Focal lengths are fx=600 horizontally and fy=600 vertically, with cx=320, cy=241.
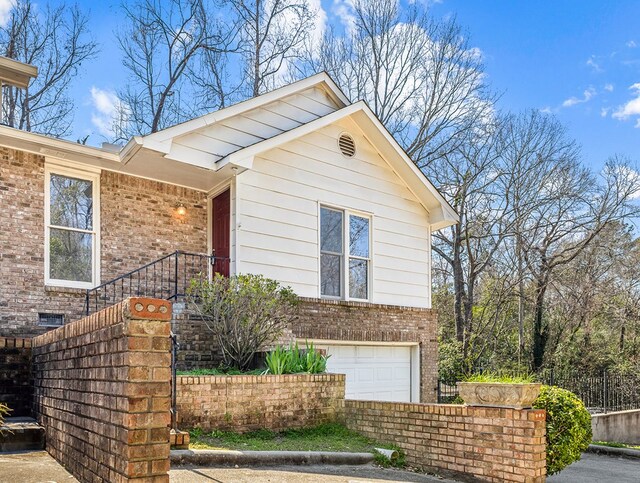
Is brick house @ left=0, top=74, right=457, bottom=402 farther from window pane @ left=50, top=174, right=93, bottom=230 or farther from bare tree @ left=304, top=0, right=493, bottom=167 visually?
bare tree @ left=304, top=0, right=493, bottom=167

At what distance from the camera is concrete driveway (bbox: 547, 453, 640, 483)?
27.6 ft

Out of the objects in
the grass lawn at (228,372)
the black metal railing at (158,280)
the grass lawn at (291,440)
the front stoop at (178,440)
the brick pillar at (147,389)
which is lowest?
the grass lawn at (291,440)

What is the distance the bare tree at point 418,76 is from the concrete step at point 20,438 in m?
18.3

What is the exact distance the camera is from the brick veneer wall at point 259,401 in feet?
25.9

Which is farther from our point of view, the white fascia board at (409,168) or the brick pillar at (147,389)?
the white fascia board at (409,168)

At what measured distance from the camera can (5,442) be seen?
553cm

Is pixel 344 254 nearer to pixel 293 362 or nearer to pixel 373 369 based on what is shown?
pixel 373 369

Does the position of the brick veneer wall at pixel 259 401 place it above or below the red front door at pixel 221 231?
below

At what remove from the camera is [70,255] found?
34.7 feet

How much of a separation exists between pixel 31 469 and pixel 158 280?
687 centimetres

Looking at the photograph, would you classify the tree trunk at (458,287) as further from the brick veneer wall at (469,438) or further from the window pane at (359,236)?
the brick veneer wall at (469,438)

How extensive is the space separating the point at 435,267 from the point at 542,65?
8.52 m

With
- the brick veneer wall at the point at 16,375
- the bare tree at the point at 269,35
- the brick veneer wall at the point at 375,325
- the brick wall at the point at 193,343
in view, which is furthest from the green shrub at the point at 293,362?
the bare tree at the point at 269,35

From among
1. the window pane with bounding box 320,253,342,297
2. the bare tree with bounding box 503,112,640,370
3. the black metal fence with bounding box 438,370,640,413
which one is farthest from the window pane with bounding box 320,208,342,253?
the bare tree with bounding box 503,112,640,370
